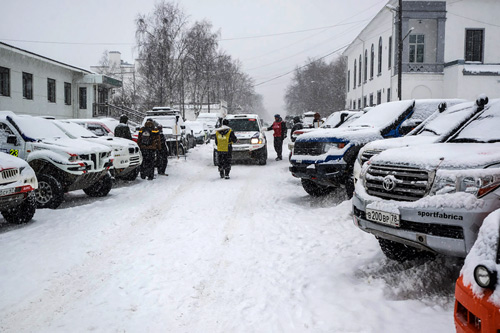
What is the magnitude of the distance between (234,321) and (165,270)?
5.02 ft

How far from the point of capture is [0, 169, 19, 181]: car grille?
6.57 metres

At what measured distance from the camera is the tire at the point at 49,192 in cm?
829

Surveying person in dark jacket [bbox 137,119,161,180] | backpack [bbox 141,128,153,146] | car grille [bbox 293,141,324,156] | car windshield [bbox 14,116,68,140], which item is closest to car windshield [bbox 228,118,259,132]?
person in dark jacket [bbox 137,119,161,180]

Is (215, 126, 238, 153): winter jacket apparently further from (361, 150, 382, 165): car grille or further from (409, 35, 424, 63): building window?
(409, 35, 424, 63): building window

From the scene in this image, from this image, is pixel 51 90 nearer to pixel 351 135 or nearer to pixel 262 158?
pixel 262 158

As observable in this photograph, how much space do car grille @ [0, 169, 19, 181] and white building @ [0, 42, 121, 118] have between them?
52.0 ft

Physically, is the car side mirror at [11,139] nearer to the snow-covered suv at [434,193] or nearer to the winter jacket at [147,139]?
the winter jacket at [147,139]

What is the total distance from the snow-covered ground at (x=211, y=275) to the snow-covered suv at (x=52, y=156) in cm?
56

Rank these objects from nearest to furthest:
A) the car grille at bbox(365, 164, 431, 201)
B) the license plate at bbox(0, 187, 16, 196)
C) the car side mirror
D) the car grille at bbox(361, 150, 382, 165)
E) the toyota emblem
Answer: the car grille at bbox(365, 164, 431, 201) < the toyota emblem < the car grille at bbox(361, 150, 382, 165) < the license plate at bbox(0, 187, 16, 196) < the car side mirror

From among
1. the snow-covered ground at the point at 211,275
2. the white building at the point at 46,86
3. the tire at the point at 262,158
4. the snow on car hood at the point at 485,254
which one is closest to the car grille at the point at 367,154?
the snow-covered ground at the point at 211,275

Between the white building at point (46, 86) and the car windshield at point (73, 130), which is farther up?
the white building at point (46, 86)

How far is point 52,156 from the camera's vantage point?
8.49 m

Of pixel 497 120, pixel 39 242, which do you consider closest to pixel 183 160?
pixel 39 242

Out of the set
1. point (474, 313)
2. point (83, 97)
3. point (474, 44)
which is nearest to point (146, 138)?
point (474, 313)
